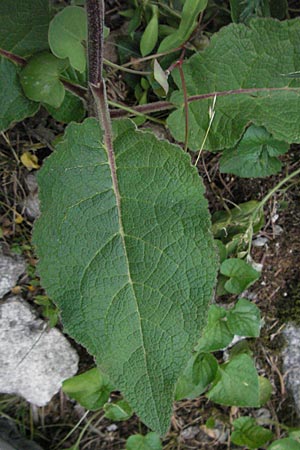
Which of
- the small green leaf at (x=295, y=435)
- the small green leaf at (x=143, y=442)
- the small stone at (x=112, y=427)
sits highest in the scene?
the small green leaf at (x=143, y=442)

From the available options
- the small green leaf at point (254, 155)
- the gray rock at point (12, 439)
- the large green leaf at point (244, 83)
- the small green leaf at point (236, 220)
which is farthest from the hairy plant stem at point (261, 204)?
the gray rock at point (12, 439)

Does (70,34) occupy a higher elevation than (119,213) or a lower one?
higher

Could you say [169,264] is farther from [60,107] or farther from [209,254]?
[60,107]

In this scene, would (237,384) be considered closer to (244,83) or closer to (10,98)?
(244,83)

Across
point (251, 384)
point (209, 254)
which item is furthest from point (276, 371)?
point (209, 254)

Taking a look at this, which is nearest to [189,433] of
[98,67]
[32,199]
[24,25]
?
[32,199]

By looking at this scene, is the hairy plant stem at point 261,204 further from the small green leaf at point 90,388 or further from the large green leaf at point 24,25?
the large green leaf at point 24,25
